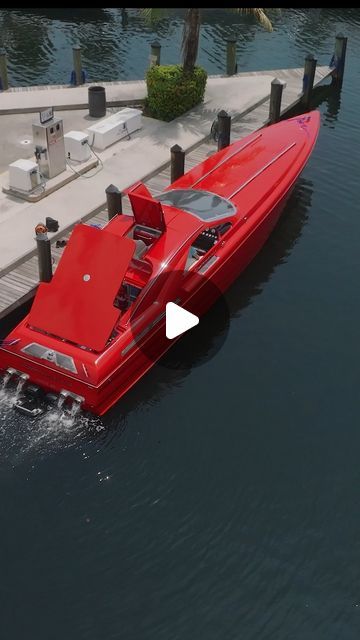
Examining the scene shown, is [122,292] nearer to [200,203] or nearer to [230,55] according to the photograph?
[200,203]

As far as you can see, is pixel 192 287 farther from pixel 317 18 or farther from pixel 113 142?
pixel 317 18

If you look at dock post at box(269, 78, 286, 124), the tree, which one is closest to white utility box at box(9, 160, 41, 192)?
A: the tree

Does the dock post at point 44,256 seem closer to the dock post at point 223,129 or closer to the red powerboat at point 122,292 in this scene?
the red powerboat at point 122,292

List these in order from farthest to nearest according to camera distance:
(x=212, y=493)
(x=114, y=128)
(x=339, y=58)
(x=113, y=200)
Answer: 1. (x=339, y=58)
2. (x=114, y=128)
3. (x=113, y=200)
4. (x=212, y=493)

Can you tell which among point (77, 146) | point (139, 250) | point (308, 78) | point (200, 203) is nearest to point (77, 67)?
point (77, 146)

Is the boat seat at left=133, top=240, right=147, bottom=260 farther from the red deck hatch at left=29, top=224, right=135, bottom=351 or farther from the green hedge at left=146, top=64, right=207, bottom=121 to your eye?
the green hedge at left=146, top=64, right=207, bottom=121

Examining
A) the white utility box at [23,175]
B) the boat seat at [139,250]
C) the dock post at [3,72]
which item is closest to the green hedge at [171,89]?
the dock post at [3,72]
